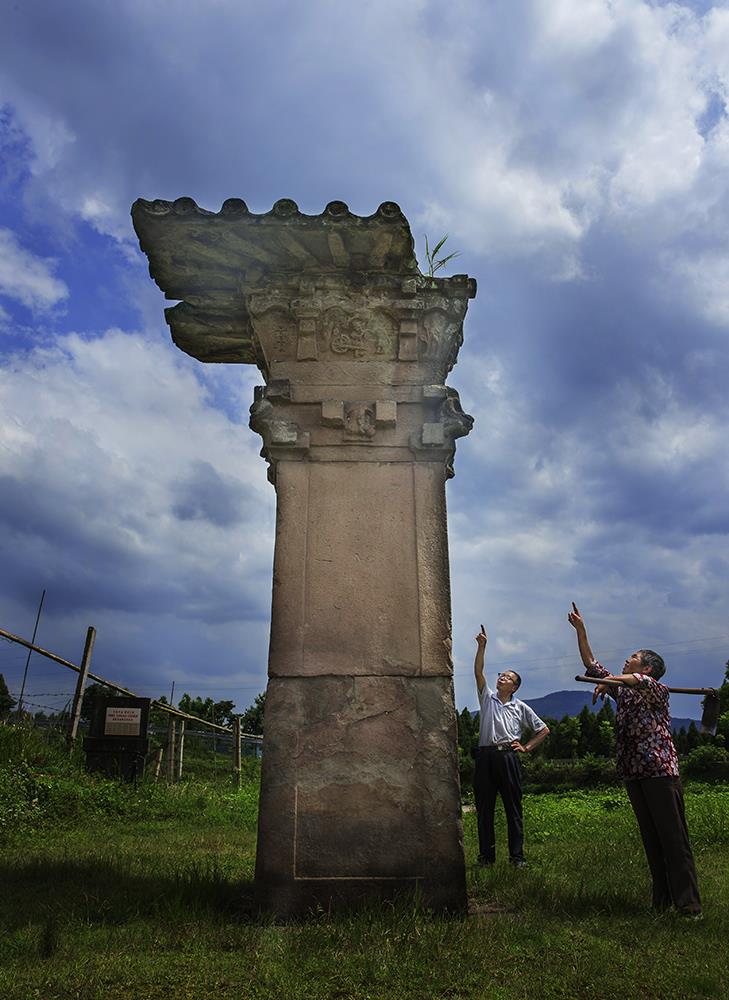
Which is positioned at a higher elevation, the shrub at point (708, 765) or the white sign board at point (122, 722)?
the white sign board at point (122, 722)

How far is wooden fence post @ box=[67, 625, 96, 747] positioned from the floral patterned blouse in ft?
31.4

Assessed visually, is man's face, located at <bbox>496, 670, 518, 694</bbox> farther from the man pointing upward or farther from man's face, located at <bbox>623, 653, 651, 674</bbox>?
man's face, located at <bbox>623, 653, 651, 674</bbox>

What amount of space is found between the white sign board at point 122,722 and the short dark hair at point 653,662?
9162 millimetres

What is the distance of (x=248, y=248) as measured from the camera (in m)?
5.37

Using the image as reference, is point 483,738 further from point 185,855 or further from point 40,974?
point 40,974

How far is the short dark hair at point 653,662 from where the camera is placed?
4777 mm

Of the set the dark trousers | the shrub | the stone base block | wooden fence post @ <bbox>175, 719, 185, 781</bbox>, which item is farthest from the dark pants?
the shrub

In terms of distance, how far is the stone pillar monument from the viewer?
4.36 metres

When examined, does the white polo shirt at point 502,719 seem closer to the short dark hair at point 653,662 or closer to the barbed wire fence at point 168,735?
the short dark hair at point 653,662

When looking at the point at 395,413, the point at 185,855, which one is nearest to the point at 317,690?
the point at 395,413

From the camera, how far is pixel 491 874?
523 centimetres

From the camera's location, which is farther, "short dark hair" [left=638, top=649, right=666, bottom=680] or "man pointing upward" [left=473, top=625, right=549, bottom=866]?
"man pointing upward" [left=473, top=625, right=549, bottom=866]

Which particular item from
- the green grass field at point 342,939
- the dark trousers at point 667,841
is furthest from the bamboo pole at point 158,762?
the dark trousers at point 667,841

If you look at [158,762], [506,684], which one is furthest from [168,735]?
[506,684]
